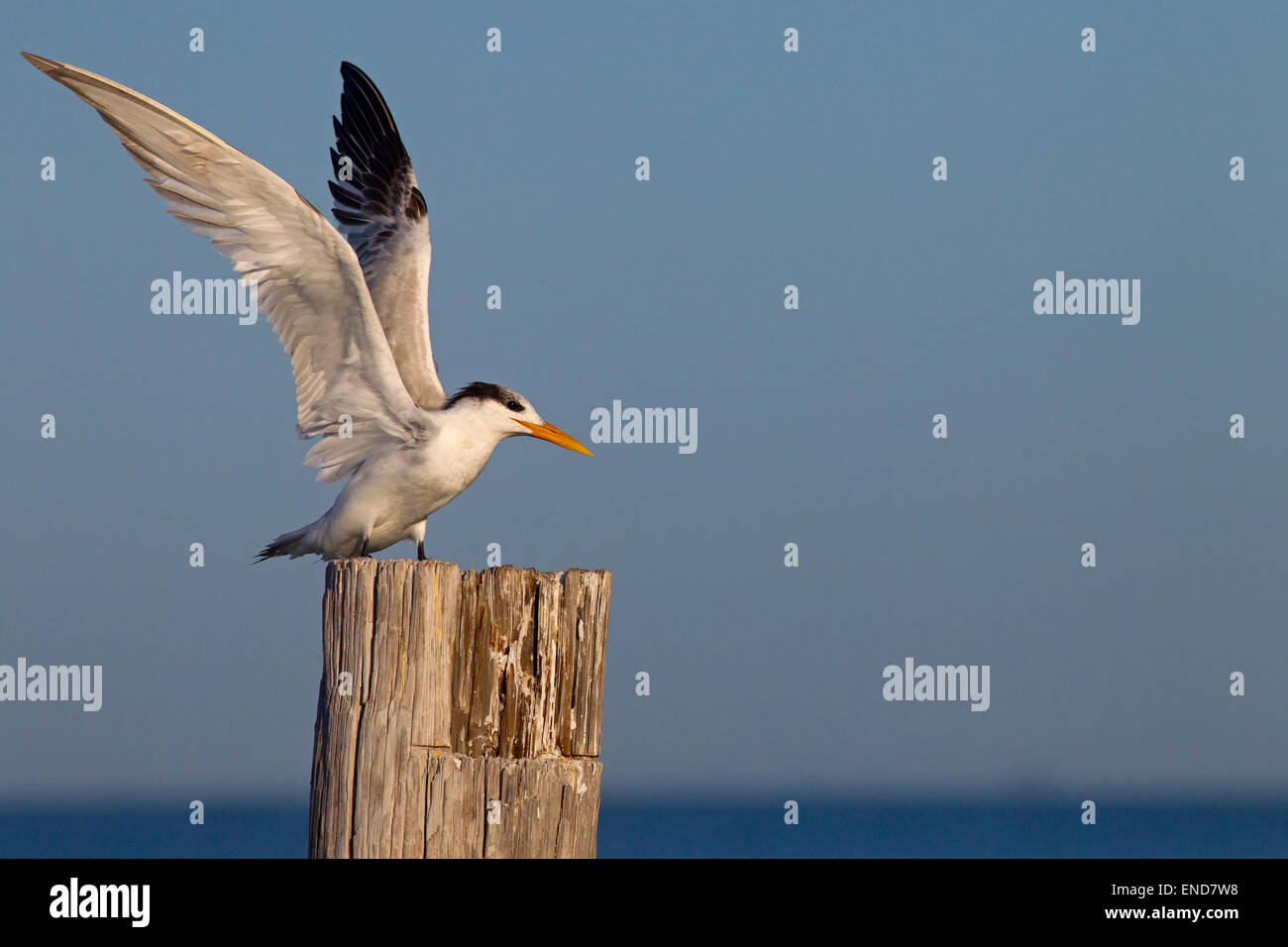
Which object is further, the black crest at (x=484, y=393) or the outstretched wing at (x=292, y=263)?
the black crest at (x=484, y=393)

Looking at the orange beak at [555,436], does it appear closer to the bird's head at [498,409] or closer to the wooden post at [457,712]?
the bird's head at [498,409]

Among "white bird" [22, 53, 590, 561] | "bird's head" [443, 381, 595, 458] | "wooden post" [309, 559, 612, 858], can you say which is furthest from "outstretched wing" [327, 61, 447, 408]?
"wooden post" [309, 559, 612, 858]

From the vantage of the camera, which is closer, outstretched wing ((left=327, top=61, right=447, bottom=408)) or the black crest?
the black crest

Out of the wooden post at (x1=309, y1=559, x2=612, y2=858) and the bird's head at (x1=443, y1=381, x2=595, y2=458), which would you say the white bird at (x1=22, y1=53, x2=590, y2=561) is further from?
the wooden post at (x1=309, y1=559, x2=612, y2=858)

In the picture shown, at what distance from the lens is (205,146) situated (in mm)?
8320

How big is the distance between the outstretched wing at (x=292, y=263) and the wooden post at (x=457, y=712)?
3217mm

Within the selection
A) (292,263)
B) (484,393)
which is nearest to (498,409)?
(484,393)

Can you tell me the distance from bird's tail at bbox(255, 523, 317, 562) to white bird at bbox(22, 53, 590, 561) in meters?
0.01

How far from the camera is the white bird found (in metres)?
8.37

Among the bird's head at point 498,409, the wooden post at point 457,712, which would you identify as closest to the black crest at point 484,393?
the bird's head at point 498,409

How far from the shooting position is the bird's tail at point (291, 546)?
985cm

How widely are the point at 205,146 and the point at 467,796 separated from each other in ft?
14.6
